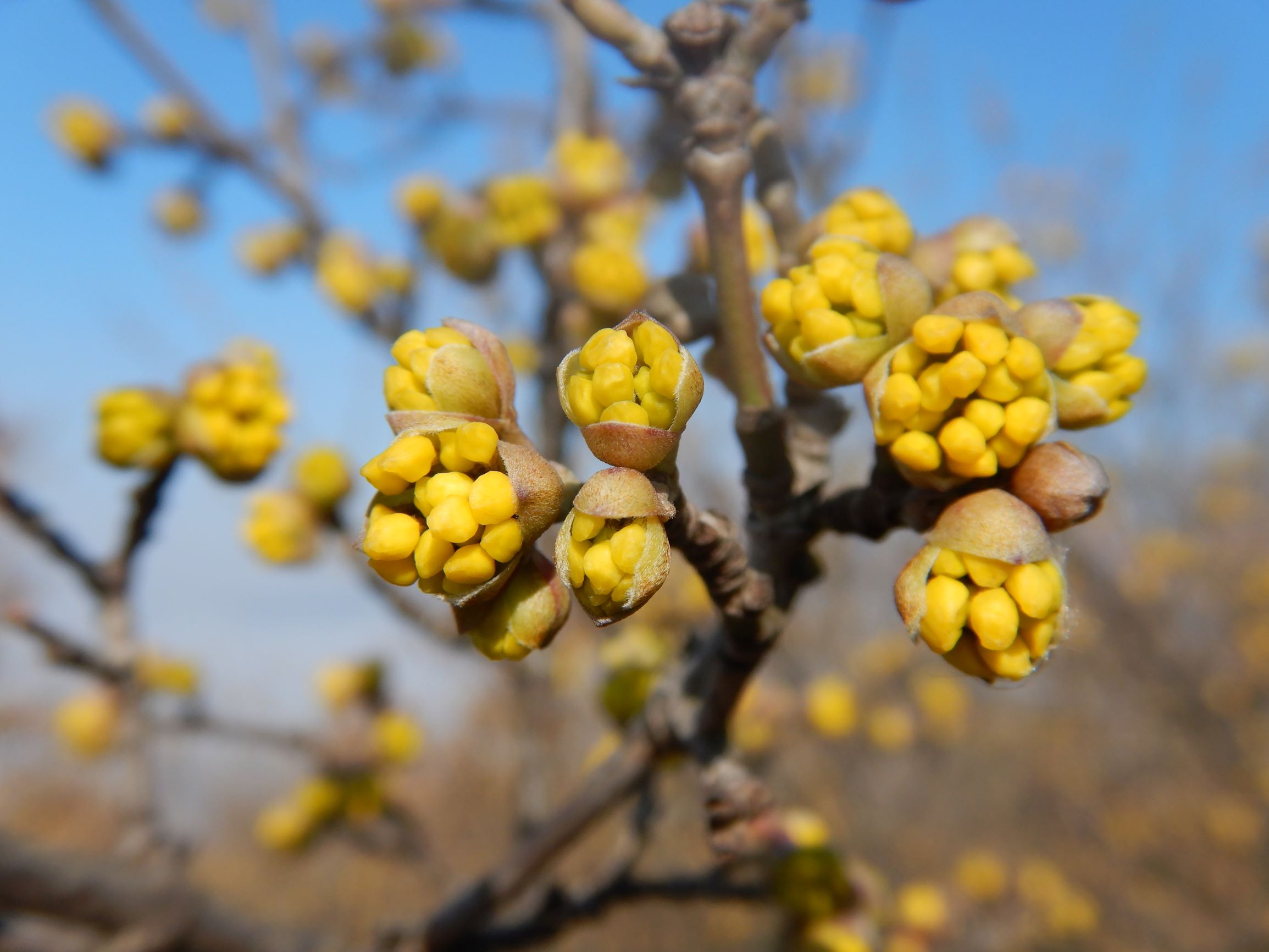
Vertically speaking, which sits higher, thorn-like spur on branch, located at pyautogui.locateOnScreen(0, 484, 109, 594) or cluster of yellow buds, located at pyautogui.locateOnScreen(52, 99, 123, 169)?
cluster of yellow buds, located at pyautogui.locateOnScreen(52, 99, 123, 169)

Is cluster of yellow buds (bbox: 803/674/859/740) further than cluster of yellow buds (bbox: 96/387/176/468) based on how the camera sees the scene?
Yes

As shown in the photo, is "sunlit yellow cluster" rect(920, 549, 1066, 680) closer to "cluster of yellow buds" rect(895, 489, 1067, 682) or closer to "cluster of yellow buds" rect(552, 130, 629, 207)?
"cluster of yellow buds" rect(895, 489, 1067, 682)

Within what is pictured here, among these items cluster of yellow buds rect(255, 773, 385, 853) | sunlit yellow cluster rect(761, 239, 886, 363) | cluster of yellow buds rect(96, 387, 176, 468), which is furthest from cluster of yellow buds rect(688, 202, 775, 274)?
cluster of yellow buds rect(255, 773, 385, 853)

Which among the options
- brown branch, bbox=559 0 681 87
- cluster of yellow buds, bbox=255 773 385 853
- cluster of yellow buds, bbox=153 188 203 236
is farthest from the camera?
cluster of yellow buds, bbox=153 188 203 236

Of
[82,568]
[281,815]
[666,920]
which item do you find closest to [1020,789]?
[666,920]

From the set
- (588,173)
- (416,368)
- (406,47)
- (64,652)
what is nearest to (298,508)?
(64,652)

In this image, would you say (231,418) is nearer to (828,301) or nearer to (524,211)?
(828,301)

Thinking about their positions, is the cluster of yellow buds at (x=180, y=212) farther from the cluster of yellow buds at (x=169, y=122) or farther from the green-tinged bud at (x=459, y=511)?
the green-tinged bud at (x=459, y=511)

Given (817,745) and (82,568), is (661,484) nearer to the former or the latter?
(82,568)
